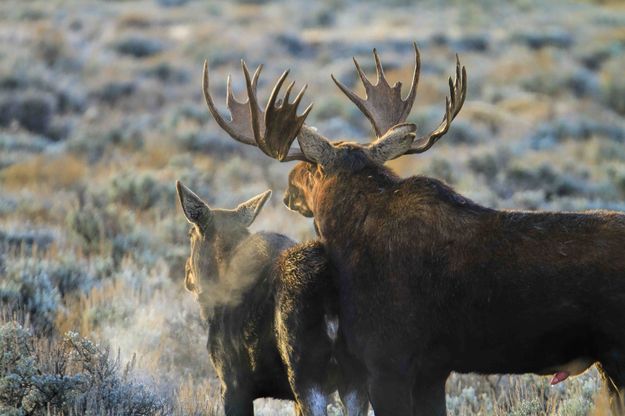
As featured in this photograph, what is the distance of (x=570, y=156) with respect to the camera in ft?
59.1

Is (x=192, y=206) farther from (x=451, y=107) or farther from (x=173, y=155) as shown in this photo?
(x=173, y=155)

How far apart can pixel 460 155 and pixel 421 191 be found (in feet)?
40.4

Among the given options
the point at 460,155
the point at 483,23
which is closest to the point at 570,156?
the point at 460,155

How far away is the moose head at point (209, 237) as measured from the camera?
6.32 metres

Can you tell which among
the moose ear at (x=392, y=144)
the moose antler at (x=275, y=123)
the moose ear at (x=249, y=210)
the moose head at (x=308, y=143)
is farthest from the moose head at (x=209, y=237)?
the moose ear at (x=392, y=144)

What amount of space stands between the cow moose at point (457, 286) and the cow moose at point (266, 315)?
0.54ft

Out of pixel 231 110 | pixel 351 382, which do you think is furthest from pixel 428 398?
pixel 231 110

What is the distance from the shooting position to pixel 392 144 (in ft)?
19.8

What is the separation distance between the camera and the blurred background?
6.89 metres

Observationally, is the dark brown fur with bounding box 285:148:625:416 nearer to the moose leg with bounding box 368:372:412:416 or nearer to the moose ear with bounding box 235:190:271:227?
the moose leg with bounding box 368:372:412:416

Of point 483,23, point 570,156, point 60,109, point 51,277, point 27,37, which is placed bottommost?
point 51,277

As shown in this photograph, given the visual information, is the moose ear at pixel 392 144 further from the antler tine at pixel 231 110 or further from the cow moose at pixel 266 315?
the antler tine at pixel 231 110

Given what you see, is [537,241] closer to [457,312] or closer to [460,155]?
[457,312]

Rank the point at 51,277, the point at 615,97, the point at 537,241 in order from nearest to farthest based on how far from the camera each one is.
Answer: the point at 537,241
the point at 51,277
the point at 615,97
